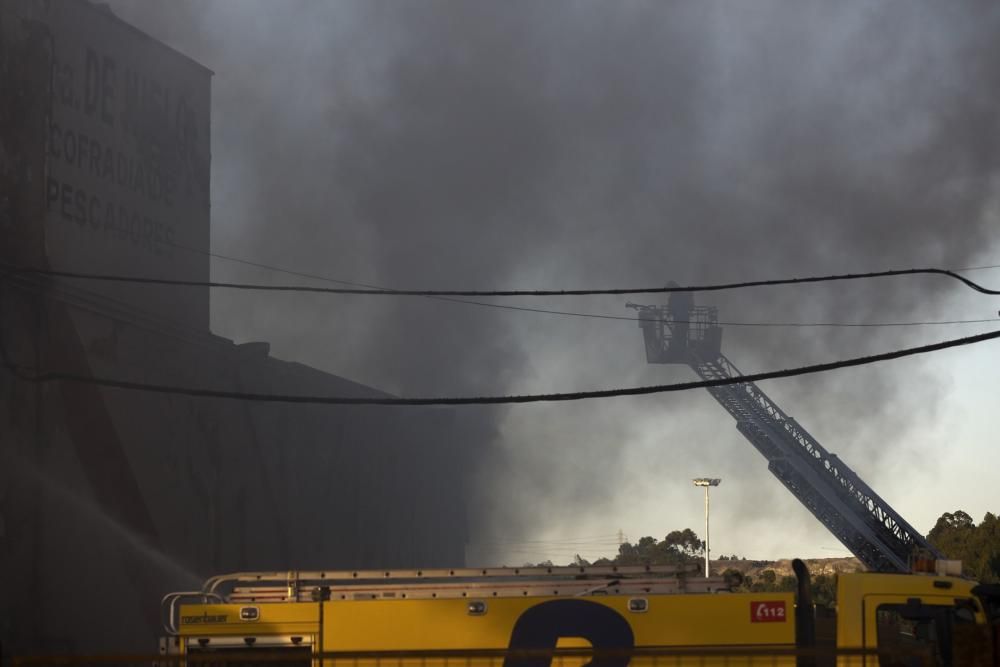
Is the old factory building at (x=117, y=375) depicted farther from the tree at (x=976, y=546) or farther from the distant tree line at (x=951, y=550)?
the tree at (x=976, y=546)

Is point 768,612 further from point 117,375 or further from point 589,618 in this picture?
point 117,375

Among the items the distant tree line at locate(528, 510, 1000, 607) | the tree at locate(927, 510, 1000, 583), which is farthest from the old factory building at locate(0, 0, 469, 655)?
the tree at locate(927, 510, 1000, 583)

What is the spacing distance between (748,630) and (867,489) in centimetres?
2470

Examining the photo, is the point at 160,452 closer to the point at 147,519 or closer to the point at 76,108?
the point at 147,519

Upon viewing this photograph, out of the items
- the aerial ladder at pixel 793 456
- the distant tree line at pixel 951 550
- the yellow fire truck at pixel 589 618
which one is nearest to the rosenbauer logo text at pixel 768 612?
the yellow fire truck at pixel 589 618

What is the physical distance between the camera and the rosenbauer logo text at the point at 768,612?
10219mm

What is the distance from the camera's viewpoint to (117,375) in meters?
21.8

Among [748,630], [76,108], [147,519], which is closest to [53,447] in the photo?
[147,519]

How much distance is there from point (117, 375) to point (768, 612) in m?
14.7

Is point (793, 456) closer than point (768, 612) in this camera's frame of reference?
No

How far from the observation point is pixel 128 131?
2341 centimetres

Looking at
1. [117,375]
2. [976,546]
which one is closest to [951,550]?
[976,546]

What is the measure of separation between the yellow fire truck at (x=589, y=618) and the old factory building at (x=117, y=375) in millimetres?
9390

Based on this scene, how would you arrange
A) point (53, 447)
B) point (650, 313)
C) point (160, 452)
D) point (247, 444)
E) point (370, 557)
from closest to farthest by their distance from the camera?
point (53, 447), point (160, 452), point (247, 444), point (370, 557), point (650, 313)
